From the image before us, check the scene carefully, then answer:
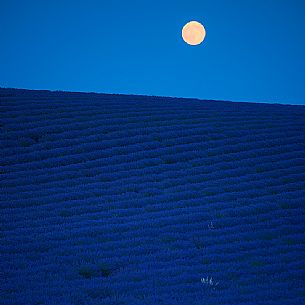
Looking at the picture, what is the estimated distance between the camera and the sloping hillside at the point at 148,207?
5.90m

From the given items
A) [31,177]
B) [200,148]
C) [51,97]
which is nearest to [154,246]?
[31,177]

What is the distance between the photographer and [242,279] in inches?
238

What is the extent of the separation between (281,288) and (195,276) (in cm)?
135

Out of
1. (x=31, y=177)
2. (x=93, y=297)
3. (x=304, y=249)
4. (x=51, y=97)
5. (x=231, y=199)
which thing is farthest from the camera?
(x=51, y=97)

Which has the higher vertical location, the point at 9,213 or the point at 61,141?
the point at 61,141

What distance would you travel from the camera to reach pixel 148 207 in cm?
857

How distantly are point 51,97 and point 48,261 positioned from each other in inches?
461

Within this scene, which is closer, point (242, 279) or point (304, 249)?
point (242, 279)

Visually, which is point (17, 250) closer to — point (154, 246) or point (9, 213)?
point (9, 213)

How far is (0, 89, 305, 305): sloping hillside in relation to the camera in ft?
19.4

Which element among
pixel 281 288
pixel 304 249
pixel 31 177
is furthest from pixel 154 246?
pixel 31 177

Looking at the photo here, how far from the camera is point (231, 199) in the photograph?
898cm

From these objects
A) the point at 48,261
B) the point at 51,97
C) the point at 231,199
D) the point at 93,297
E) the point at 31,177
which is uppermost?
the point at 51,97

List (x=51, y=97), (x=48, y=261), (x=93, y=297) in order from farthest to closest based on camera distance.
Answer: (x=51, y=97), (x=48, y=261), (x=93, y=297)
